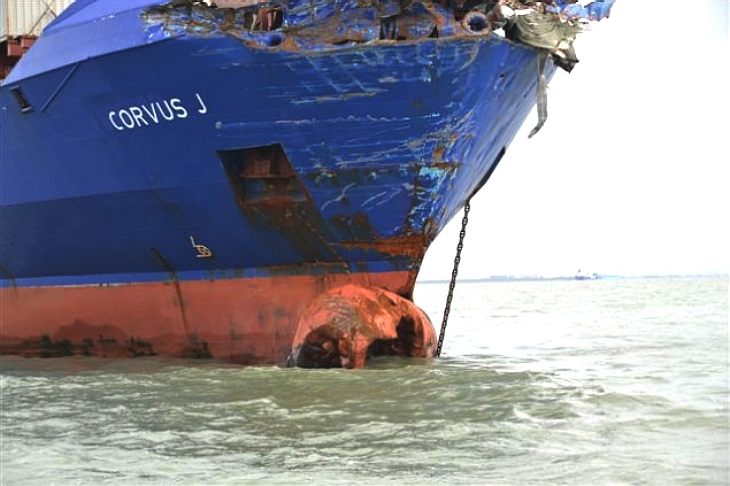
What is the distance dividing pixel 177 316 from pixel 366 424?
4.78m

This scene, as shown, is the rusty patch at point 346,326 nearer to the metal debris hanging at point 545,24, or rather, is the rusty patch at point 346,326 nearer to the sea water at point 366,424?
the sea water at point 366,424

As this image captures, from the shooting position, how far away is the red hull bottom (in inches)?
369

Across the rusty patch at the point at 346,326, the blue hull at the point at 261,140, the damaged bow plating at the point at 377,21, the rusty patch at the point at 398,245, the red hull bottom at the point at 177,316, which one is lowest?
the red hull bottom at the point at 177,316

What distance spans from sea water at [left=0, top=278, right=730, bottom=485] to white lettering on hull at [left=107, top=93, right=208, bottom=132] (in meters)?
2.77

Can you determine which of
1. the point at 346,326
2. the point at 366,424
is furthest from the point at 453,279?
the point at 366,424

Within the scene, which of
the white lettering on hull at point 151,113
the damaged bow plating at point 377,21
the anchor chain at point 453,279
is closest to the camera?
the damaged bow plating at point 377,21

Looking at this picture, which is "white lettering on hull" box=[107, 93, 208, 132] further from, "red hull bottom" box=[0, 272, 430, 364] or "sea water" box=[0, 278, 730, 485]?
"sea water" box=[0, 278, 730, 485]

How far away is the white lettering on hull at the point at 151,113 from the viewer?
8.88 metres

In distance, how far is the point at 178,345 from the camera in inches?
405

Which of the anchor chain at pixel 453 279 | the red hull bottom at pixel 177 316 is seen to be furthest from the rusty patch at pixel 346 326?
the anchor chain at pixel 453 279

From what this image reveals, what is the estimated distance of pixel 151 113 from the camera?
912 cm

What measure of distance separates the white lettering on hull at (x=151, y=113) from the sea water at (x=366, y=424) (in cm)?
277

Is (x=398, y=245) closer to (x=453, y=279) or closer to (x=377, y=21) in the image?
(x=453, y=279)

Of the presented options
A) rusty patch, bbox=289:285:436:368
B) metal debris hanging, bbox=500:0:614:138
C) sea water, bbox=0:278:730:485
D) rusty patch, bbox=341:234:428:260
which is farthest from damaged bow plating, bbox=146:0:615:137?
sea water, bbox=0:278:730:485
